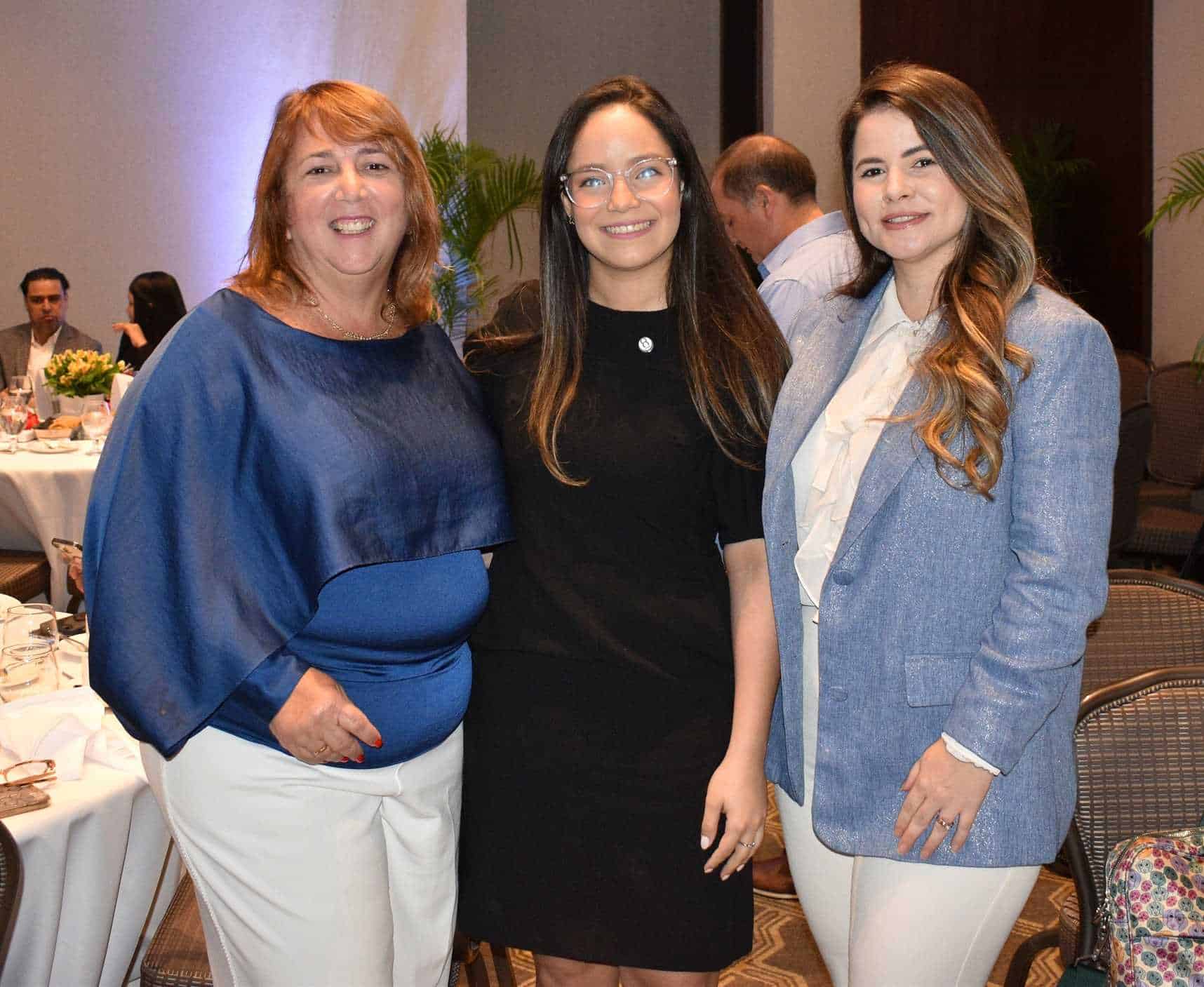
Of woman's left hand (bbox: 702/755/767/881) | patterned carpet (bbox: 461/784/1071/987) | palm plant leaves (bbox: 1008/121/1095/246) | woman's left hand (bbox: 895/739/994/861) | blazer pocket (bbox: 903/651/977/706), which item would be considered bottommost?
patterned carpet (bbox: 461/784/1071/987)

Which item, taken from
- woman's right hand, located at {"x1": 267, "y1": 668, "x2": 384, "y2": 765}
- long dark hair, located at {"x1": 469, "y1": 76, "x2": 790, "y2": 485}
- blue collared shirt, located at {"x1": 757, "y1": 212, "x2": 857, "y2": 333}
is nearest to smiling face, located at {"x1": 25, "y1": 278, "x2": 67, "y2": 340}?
blue collared shirt, located at {"x1": 757, "y1": 212, "x2": 857, "y2": 333}

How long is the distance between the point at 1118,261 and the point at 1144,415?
9.59ft

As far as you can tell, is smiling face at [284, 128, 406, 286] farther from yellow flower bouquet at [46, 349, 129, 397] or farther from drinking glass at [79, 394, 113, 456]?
yellow flower bouquet at [46, 349, 129, 397]

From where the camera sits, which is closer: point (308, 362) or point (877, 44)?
point (308, 362)

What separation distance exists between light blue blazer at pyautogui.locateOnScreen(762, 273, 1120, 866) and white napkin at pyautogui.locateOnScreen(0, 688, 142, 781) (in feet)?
3.61

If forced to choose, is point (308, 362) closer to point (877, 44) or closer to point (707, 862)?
point (707, 862)

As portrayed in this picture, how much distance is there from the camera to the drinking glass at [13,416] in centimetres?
519

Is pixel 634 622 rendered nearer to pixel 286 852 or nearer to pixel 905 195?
pixel 286 852

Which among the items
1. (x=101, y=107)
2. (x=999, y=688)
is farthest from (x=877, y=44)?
(x=999, y=688)

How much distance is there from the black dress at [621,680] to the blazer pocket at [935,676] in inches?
12.8

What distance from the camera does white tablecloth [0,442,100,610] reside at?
472 cm

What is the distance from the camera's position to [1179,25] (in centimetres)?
689

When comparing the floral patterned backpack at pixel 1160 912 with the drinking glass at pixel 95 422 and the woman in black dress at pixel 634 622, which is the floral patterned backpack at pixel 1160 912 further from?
the drinking glass at pixel 95 422

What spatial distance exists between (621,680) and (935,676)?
47 cm
